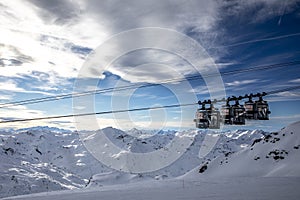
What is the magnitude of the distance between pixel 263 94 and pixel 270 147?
36.5 metres

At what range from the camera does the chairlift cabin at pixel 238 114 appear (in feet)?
49.3

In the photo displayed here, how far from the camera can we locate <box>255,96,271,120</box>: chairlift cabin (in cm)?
1433

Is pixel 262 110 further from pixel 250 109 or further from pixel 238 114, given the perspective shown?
pixel 238 114

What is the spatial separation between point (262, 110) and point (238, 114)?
4.51ft

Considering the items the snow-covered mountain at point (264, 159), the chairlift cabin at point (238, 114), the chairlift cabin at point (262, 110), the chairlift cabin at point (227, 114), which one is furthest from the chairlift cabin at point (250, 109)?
the snow-covered mountain at point (264, 159)

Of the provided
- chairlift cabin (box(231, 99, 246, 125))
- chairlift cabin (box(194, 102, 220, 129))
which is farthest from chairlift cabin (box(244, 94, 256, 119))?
chairlift cabin (box(194, 102, 220, 129))

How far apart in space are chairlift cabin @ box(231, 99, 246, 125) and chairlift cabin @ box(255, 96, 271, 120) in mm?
861

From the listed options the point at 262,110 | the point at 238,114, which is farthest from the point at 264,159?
the point at 262,110

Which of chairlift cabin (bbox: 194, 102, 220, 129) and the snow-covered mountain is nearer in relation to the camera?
chairlift cabin (bbox: 194, 102, 220, 129)

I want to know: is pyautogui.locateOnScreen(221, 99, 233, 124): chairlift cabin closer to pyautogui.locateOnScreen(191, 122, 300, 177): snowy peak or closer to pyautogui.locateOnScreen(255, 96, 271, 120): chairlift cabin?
pyautogui.locateOnScreen(255, 96, 271, 120): chairlift cabin

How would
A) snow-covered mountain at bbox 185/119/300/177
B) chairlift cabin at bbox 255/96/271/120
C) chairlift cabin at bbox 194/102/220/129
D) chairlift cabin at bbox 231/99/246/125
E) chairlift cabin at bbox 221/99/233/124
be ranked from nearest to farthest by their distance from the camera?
chairlift cabin at bbox 255/96/271/120 < chairlift cabin at bbox 231/99/246/125 < chairlift cabin at bbox 221/99/233/124 < chairlift cabin at bbox 194/102/220/129 < snow-covered mountain at bbox 185/119/300/177

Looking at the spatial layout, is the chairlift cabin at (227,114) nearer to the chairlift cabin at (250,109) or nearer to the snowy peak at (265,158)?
the chairlift cabin at (250,109)

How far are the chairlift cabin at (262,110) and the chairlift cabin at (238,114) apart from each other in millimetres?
861

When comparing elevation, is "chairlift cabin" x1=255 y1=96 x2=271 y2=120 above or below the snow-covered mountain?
above
